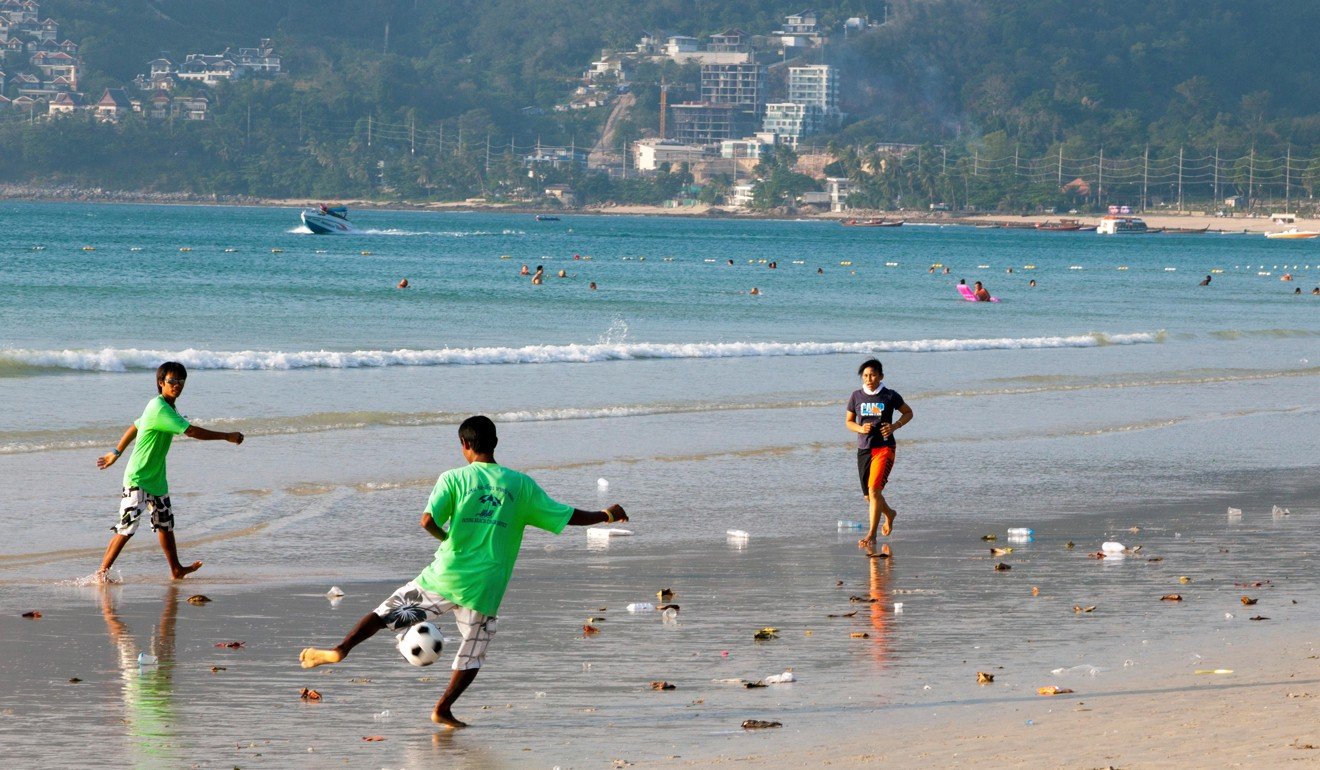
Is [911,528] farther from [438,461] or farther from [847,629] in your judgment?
[438,461]

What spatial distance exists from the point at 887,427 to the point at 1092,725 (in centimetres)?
504

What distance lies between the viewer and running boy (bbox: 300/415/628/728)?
6.96 meters

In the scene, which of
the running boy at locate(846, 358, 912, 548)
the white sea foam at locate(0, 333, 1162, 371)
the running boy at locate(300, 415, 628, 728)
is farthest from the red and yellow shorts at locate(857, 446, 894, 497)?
the white sea foam at locate(0, 333, 1162, 371)

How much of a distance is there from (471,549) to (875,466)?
17.8 feet

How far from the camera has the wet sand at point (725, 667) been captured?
22.2 feet

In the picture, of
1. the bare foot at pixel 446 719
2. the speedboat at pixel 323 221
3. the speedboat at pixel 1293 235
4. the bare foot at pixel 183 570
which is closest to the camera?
the bare foot at pixel 446 719

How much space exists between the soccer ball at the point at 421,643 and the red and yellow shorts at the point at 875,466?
17.9ft

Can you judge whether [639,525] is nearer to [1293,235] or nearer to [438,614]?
[438,614]

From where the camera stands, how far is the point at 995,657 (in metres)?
8.39

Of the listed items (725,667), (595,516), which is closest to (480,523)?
(595,516)

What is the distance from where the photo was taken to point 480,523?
701 centimetres

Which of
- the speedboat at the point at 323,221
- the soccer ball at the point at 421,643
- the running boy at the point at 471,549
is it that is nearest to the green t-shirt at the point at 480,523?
the running boy at the point at 471,549

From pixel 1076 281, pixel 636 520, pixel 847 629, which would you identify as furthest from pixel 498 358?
pixel 1076 281

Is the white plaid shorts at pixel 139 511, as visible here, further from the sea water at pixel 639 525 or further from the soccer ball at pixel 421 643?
the soccer ball at pixel 421 643
